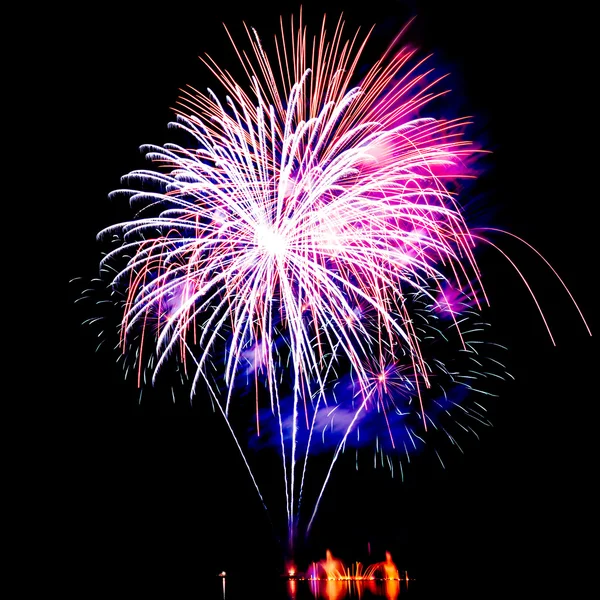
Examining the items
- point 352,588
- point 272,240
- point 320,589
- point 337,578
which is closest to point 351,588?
point 352,588

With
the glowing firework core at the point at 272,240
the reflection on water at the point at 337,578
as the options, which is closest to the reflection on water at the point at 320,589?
the reflection on water at the point at 337,578

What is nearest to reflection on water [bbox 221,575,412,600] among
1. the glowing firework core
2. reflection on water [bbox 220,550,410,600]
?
reflection on water [bbox 220,550,410,600]

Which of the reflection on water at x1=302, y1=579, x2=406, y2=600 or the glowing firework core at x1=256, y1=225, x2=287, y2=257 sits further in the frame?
the reflection on water at x1=302, y1=579, x2=406, y2=600

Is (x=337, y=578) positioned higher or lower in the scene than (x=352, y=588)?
higher

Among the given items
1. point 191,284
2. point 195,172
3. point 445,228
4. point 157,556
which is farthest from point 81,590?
point 445,228

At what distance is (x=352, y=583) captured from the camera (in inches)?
1226

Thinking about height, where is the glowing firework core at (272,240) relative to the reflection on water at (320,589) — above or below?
above

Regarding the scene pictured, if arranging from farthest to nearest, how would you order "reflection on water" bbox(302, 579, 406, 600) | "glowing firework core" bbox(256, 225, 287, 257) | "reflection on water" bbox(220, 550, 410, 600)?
1. "reflection on water" bbox(220, 550, 410, 600)
2. "reflection on water" bbox(302, 579, 406, 600)
3. "glowing firework core" bbox(256, 225, 287, 257)

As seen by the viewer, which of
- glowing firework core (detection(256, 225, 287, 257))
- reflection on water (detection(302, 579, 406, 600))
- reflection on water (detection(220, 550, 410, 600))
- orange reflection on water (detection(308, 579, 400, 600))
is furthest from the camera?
reflection on water (detection(220, 550, 410, 600))

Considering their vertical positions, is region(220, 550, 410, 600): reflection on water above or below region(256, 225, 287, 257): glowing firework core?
below

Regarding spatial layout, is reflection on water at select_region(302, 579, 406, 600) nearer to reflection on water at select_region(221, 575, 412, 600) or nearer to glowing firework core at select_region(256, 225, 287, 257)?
reflection on water at select_region(221, 575, 412, 600)

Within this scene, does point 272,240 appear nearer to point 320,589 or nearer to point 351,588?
point 351,588

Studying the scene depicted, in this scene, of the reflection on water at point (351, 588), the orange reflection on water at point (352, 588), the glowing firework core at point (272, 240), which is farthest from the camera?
the orange reflection on water at point (352, 588)

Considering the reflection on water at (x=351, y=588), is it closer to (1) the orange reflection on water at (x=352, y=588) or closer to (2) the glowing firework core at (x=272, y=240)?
(1) the orange reflection on water at (x=352, y=588)
